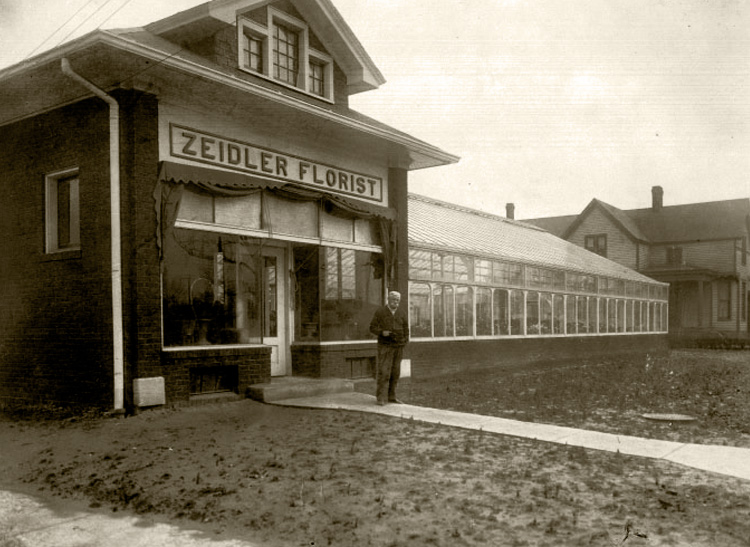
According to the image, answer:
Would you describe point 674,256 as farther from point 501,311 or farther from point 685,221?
point 501,311

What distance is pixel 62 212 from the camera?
467 inches

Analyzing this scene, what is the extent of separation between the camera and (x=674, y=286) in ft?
151

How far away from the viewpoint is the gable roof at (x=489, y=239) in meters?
20.3

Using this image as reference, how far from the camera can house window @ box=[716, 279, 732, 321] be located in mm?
45250

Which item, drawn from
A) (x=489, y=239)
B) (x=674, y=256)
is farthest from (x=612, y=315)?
(x=674, y=256)

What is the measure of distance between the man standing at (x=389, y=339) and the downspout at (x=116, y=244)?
12.8 ft

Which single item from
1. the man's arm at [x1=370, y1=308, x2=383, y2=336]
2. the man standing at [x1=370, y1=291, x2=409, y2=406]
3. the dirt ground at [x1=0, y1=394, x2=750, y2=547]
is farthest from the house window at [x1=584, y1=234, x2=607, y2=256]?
the dirt ground at [x1=0, y1=394, x2=750, y2=547]

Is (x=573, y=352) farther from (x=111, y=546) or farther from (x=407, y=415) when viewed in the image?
(x=111, y=546)

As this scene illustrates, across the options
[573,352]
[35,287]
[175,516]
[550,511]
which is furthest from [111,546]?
[573,352]

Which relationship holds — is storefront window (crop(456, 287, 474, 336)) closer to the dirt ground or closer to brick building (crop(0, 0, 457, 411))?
brick building (crop(0, 0, 457, 411))

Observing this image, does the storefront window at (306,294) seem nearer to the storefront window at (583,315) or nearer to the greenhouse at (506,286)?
the greenhouse at (506,286)

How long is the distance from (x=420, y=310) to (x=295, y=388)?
6351mm

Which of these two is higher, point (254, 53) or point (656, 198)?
point (656, 198)

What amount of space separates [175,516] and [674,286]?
4496cm
